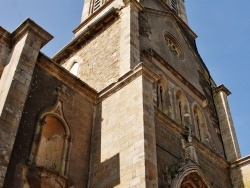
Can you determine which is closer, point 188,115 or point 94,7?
point 188,115

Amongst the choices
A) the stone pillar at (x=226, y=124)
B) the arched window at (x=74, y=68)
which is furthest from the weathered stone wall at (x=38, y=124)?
the stone pillar at (x=226, y=124)

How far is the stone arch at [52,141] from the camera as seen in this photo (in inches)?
346

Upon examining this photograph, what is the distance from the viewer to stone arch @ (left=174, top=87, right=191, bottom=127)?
12.9m

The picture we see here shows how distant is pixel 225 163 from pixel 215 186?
1607mm

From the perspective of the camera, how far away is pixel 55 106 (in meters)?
9.75

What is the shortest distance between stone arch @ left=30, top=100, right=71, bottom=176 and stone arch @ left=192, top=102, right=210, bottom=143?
17.6 feet

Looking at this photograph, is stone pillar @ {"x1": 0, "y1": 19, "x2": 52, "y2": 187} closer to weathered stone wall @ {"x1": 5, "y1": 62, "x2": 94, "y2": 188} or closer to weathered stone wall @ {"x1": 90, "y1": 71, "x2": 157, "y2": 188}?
weathered stone wall @ {"x1": 5, "y1": 62, "x2": 94, "y2": 188}

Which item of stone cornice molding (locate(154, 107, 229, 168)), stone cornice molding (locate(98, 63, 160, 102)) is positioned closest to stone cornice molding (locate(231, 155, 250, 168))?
stone cornice molding (locate(154, 107, 229, 168))

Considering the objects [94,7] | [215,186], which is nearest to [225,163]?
[215,186]

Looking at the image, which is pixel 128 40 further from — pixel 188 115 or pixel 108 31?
pixel 188 115

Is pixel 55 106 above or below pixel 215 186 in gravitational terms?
above

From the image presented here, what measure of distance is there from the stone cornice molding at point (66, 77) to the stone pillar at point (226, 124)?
19.4 feet

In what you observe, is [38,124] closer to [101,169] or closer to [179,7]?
[101,169]

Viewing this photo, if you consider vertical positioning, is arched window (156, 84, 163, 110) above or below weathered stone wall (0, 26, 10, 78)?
above
